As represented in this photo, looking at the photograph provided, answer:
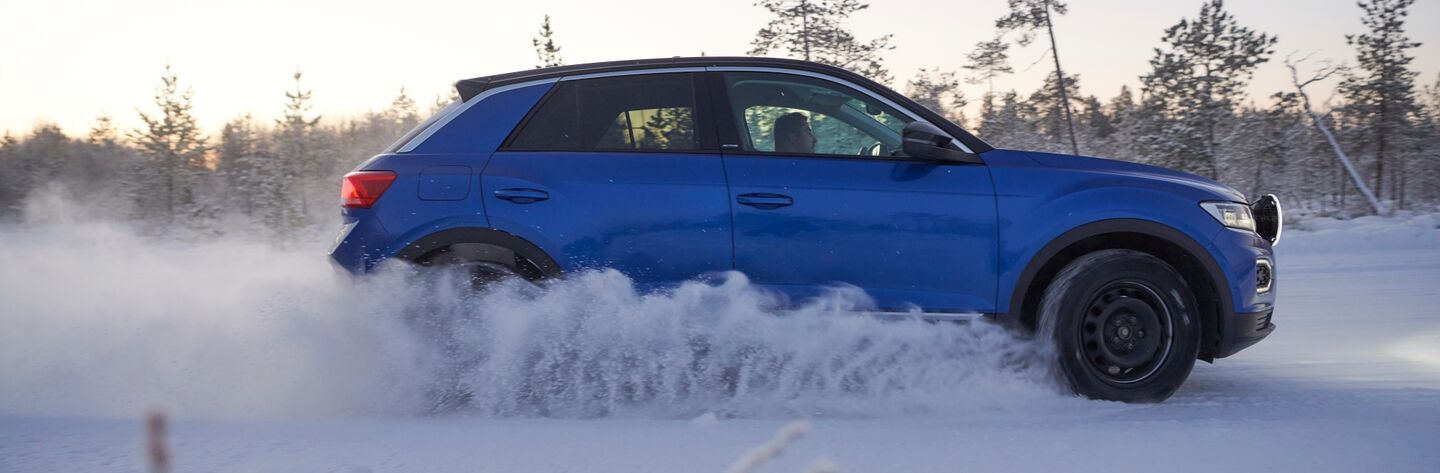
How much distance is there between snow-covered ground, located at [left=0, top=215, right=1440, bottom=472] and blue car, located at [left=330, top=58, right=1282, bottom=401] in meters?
0.15

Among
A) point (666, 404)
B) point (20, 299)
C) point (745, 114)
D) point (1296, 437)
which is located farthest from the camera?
point (20, 299)

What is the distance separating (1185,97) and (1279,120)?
2097 mm

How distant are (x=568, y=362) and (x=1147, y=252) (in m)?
2.72

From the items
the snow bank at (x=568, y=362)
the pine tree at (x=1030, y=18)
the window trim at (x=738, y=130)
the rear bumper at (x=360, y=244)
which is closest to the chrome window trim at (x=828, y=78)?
the window trim at (x=738, y=130)

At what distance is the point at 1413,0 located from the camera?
63.5 ft

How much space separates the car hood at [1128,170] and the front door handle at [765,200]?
117cm

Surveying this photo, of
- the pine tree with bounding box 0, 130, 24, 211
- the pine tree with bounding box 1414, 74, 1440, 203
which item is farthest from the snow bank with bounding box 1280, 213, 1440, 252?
the pine tree with bounding box 0, 130, 24, 211

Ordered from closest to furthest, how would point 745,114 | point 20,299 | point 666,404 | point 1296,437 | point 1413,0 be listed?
point 1296,437, point 666,404, point 745,114, point 20,299, point 1413,0

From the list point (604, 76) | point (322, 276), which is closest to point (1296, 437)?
point (604, 76)

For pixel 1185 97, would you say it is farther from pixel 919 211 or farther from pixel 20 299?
pixel 20 299

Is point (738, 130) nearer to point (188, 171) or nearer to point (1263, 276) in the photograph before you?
point (1263, 276)

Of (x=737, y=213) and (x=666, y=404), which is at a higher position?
(x=737, y=213)

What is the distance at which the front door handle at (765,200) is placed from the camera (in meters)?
4.41

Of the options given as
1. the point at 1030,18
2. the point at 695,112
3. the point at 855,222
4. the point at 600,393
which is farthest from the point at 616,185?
the point at 1030,18
